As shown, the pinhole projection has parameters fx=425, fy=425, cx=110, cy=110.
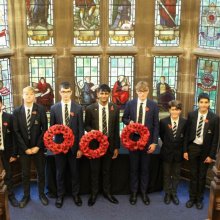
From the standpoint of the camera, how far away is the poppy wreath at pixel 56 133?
5.49 m

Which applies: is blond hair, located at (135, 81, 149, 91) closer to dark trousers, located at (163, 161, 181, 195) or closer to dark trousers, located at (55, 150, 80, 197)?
dark trousers, located at (163, 161, 181, 195)

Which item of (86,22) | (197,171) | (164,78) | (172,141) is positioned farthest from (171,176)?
(86,22)

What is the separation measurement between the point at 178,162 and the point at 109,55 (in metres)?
Result: 2.01

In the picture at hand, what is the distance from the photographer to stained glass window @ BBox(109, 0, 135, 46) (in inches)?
257

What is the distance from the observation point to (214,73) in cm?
659

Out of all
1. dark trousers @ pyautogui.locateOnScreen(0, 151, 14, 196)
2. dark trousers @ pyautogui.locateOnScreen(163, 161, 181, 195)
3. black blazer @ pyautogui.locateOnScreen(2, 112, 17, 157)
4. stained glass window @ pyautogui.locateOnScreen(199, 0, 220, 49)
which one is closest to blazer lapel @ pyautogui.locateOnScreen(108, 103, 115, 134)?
dark trousers @ pyautogui.locateOnScreen(163, 161, 181, 195)

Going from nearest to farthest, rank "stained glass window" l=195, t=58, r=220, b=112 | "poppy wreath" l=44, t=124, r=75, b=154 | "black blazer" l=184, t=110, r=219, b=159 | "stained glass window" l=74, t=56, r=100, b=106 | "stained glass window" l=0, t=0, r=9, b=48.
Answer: "poppy wreath" l=44, t=124, r=75, b=154, "black blazer" l=184, t=110, r=219, b=159, "stained glass window" l=0, t=0, r=9, b=48, "stained glass window" l=195, t=58, r=220, b=112, "stained glass window" l=74, t=56, r=100, b=106

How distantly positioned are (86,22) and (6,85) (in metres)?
1.57

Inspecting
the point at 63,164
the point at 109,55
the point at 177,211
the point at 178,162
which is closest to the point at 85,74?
the point at 109,55

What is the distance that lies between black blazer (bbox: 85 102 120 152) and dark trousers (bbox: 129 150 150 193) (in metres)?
0.32

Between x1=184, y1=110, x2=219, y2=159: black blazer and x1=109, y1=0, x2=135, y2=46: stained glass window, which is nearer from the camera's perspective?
x1=184, y1=110, x2=219, y2=159: black blazer

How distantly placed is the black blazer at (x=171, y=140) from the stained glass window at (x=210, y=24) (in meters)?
1.48

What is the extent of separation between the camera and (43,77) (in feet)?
21.9

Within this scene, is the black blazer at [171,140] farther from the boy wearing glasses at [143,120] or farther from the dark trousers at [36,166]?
the dark trousers at [36,166]
